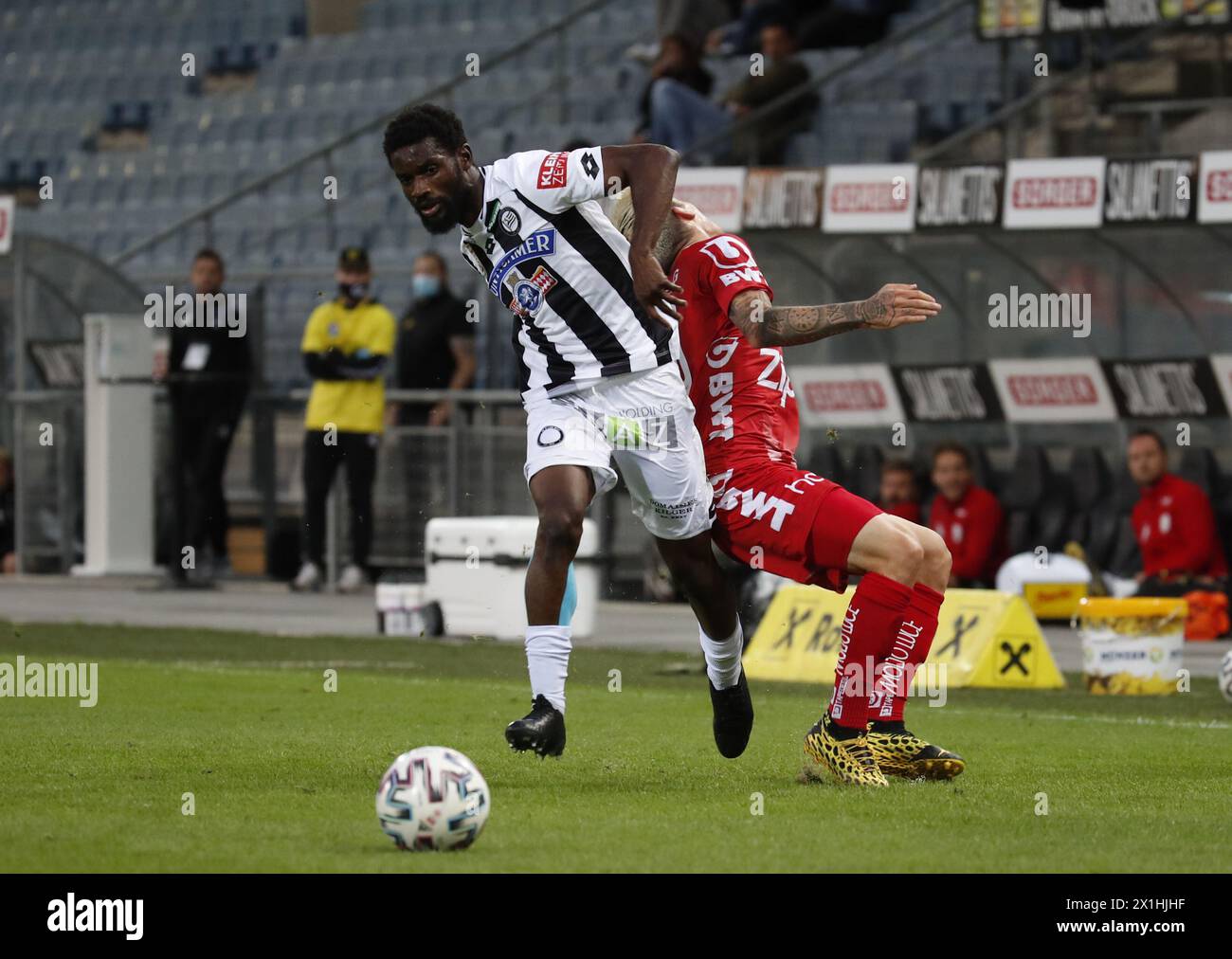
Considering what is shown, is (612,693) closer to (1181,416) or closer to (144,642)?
(144,642)

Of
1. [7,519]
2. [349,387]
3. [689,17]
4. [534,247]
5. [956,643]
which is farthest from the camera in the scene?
[689,17]

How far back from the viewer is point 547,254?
7824mm

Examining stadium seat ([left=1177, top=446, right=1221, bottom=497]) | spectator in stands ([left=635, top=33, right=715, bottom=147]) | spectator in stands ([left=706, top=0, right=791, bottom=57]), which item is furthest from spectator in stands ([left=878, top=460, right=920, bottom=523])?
spectator in stands ([left=706, top=0, right=791, bottom=57])

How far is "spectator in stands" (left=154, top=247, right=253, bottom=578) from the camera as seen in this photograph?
60.7ft

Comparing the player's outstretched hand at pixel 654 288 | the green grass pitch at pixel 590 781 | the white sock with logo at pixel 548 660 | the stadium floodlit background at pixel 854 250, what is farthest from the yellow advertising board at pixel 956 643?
the player's outstretched hand at pixel 654 288

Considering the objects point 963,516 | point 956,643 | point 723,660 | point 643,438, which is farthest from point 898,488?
point 643,438

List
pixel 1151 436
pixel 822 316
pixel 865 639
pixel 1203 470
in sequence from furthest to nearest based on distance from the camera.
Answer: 1. pixel 1203 470
2. pixel 1151 436
3. pixel 865 639
4. pixel 822 316

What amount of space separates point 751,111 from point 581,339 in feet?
40.0

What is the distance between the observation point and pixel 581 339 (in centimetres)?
783

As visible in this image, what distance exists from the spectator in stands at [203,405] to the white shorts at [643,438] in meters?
11.1

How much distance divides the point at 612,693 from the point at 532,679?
4.01 meters

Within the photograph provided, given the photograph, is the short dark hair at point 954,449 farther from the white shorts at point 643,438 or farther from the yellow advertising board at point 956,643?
the white shorts at point 643,438

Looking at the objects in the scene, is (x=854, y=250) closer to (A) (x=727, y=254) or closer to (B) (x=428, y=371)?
(B) (x=428, y=371)

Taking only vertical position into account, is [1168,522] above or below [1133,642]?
above
